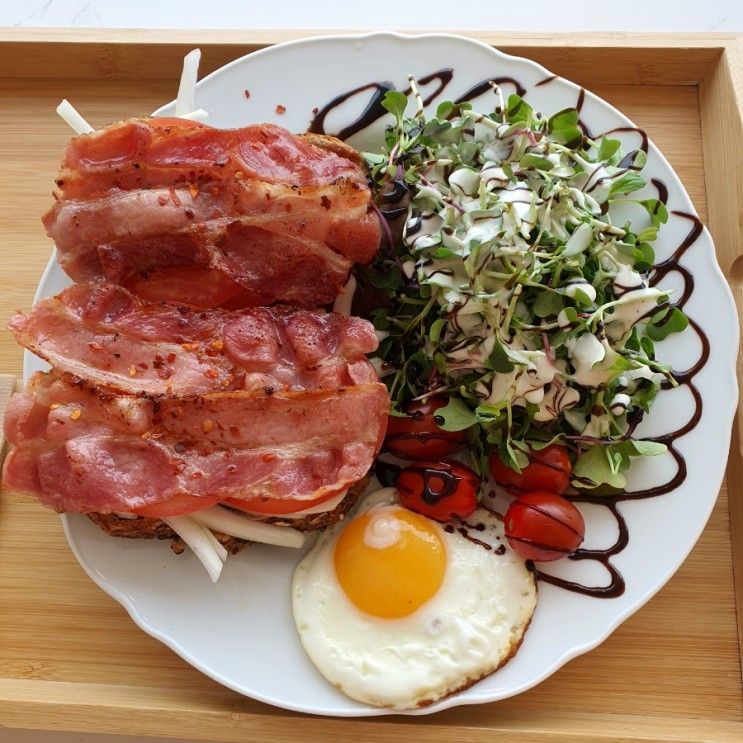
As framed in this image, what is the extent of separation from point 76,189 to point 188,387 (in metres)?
0.86

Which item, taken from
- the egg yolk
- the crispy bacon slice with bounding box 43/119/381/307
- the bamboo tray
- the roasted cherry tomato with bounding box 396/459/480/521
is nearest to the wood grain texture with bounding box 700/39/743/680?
the bamboo tray

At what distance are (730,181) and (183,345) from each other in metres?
2.36

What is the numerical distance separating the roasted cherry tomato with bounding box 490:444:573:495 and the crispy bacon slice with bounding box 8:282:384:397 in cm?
68

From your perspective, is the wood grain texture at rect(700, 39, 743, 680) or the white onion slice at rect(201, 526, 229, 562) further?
the wood grain texture at rect(700, 39, 743, 680)

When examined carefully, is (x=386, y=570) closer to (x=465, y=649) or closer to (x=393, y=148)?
(x=465, y=649)

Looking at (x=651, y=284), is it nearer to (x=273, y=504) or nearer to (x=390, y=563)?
(x=390, y=563)

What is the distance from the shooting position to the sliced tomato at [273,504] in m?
2.91

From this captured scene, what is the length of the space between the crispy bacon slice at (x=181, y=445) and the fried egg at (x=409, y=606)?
34 cm

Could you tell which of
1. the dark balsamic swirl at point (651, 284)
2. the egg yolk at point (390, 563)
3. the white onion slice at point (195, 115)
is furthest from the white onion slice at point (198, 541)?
the white onion slice at point (195, 115)

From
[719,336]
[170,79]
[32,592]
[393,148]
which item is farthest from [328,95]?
[32,592]

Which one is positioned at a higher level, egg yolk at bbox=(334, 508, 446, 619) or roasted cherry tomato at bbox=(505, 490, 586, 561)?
roasted cherry tomato at bbox=(505, 490, 586, 561)

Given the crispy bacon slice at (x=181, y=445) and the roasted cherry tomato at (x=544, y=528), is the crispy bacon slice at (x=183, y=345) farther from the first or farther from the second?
the roasted cherry tomato at (x=544, y=528)

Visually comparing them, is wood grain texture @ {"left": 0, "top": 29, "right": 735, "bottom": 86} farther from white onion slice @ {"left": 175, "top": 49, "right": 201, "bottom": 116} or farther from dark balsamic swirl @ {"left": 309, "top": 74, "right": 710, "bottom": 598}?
white onion slice @ {"left": 175, "top": 49, "right": 201, "bottom": 116}

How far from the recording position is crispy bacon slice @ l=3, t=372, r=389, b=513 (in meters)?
2.85
